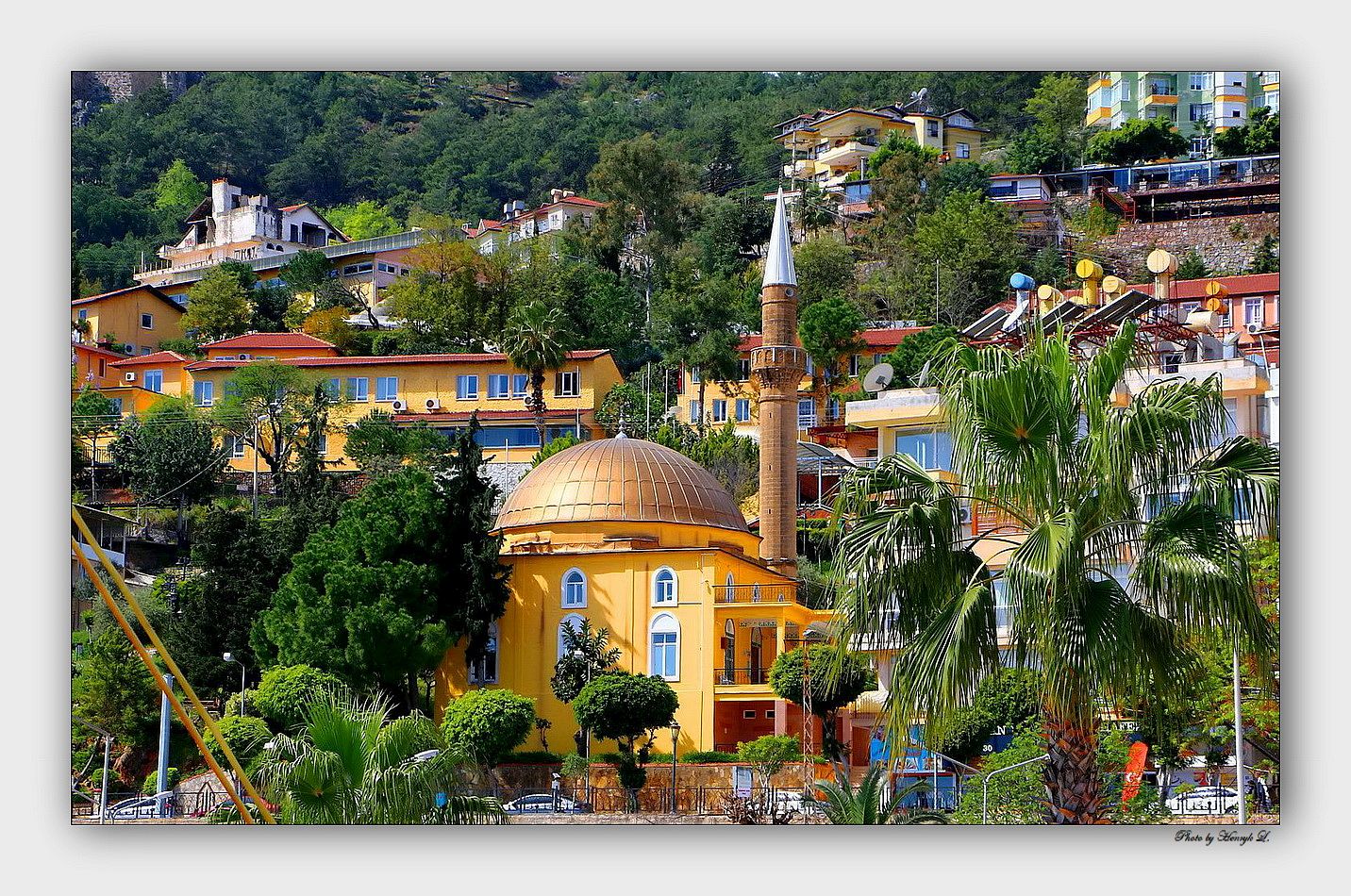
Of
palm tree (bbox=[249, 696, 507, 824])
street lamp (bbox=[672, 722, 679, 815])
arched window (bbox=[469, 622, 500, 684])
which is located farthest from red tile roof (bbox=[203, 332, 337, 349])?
palm tree (bbox=[249, 696, 507, 824])

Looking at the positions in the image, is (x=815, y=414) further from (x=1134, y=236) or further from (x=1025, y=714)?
(x=1025, y=714)

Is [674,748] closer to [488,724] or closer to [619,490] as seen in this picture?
[488,724]

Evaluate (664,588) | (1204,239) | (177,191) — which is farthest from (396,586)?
(1204,239)

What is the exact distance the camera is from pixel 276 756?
18.9m

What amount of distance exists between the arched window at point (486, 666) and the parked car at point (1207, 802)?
18655 millimetres

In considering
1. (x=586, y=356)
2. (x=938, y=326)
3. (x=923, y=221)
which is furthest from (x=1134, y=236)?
(x=586, y=356)

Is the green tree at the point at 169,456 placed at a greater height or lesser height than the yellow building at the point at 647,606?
greater

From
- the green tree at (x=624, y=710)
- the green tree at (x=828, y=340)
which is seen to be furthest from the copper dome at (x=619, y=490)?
the green tree at (x=828, y=340)

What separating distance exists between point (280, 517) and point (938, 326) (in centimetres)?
2116

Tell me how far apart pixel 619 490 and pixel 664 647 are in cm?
436

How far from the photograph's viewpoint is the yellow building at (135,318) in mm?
58875

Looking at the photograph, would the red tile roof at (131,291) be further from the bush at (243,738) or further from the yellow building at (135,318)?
the bush at (243,738)

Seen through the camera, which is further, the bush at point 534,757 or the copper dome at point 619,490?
the copper dome at point 619,490

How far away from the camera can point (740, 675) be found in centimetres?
3959
